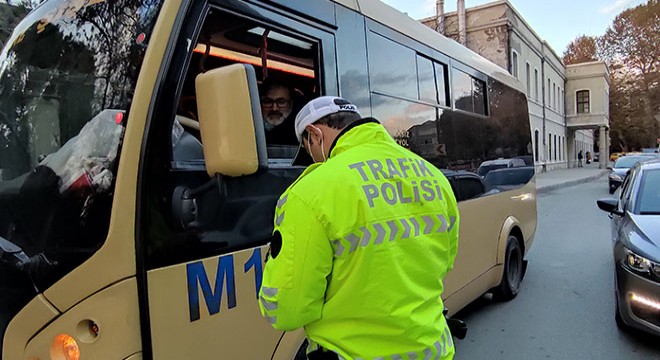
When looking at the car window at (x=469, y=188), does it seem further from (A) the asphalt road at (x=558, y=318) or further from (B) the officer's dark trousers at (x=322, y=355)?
(B) the officer's dark trousers at (x=322, y=355)

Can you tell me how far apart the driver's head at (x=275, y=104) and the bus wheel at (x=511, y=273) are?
4009mm

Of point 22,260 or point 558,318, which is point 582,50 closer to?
point 558,318

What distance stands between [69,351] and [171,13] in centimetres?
138

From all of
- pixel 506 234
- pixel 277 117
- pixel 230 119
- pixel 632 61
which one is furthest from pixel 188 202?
pixel 632 61

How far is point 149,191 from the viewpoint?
1931 mm

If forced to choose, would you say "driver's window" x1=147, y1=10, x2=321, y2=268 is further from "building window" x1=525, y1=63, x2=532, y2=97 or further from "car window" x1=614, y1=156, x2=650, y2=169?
"building window" x1=525, y1=63, x2=532, y2=97

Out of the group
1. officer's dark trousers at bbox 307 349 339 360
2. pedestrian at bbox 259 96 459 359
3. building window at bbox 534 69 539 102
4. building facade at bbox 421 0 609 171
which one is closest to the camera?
pedestrian at bbox 259 96 459 359

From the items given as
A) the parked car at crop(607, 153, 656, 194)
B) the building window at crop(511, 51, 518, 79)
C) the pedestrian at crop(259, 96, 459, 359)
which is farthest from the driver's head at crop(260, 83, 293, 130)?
the building window at crop(511, 51, 518, 79)

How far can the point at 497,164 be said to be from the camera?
5684mm

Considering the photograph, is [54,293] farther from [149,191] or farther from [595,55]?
[595,55]

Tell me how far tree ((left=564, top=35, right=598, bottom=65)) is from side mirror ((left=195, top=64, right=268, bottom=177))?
232 feet

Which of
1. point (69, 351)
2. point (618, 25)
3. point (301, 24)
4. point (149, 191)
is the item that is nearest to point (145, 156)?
point (149, 191)

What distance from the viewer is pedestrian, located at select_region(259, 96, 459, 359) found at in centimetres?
151

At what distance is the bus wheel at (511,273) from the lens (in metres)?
5.88
